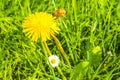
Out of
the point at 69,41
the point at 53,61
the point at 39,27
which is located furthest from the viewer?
the point at 69,41

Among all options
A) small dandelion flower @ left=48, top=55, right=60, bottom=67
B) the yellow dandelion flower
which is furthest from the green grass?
the yellow dandelion flower

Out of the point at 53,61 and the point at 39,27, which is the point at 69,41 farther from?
the point at 39,27

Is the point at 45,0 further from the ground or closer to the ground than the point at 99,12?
further from the ground

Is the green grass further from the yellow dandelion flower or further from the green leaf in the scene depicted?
the yellow dandelion flower

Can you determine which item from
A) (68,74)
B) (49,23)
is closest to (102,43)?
(68,74)

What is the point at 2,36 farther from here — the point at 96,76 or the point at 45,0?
the point at 96,76

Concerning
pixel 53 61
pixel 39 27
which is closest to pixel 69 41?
pixel 53 61

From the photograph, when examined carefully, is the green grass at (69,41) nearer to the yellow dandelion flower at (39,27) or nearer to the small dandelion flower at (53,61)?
the small dandelion flower at (53,61)

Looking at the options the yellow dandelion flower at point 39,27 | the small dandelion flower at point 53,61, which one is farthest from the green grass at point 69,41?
the yellow dandelion flower at point 39,27
